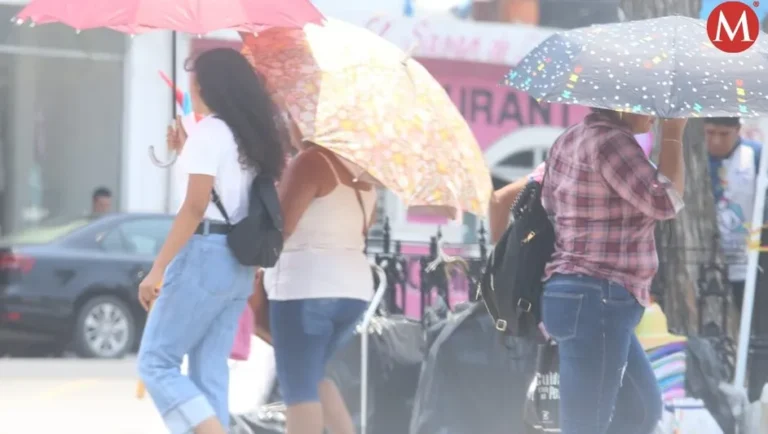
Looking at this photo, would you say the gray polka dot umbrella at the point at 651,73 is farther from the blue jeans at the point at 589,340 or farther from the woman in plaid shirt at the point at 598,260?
the blue jeans at the point at 589,340

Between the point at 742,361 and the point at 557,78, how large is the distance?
2613mm

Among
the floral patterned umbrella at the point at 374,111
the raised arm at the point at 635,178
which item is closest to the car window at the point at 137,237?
the floral patterned umbrella at the point at 374,111

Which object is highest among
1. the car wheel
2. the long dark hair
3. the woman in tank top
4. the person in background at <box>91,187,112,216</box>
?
the long dark hair

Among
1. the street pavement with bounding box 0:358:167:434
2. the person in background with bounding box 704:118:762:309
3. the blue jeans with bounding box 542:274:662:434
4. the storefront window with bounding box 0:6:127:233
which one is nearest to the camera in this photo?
the blue jeans with bounding box 542:274:662:434

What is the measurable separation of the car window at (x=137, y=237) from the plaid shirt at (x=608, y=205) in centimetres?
851

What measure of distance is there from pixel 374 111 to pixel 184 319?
1.07 meters

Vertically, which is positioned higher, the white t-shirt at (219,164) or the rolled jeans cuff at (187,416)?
the white t-shirt at (219,164)

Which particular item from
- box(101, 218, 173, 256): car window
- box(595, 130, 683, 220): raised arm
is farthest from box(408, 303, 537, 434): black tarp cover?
box(101, 218, 173, 256): car window

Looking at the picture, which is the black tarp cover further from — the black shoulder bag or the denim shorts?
the black shoulder bag

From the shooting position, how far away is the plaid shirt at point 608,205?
431cm

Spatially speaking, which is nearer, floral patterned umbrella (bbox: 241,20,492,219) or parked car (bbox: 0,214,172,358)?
floral patterned umbrella (bbox: 241,20,492,219)

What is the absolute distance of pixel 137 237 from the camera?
12.8 metres

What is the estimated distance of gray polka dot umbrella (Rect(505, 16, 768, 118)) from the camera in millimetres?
4207

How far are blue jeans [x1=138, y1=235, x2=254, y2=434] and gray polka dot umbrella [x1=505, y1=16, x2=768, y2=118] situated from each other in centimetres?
114
